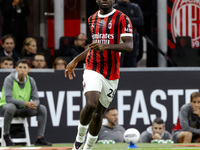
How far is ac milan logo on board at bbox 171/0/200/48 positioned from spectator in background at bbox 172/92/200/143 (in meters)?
3.80

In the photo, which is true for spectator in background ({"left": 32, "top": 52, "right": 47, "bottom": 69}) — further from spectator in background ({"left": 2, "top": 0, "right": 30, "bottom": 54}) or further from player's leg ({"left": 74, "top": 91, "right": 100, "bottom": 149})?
player's leg ({"left": 74, "top": 91, "right": 100, "bottom": 149})

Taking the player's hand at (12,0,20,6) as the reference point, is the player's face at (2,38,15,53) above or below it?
below


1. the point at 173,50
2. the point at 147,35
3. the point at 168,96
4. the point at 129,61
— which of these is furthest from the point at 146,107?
the point at 147,35

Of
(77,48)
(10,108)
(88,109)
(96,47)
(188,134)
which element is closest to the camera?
(96,47)

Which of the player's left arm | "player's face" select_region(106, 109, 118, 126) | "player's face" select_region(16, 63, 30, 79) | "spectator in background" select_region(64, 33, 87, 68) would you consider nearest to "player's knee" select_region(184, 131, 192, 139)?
"player's face" select_region(106, 109, 118, 126)

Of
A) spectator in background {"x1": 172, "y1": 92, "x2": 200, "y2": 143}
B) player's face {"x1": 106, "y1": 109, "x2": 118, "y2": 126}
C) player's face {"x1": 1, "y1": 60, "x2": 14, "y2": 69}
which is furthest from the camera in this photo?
player's face {"x1": 1, "y1": 60, "x2": 14, "y2": 69}

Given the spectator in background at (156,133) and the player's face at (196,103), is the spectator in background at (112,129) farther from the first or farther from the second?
the player's face at (196,103)

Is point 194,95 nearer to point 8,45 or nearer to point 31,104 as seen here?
point 31,104

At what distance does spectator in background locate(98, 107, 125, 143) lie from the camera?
35.2 feet

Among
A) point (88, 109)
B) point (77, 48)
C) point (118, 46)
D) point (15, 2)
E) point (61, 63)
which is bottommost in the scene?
point (88, 109)

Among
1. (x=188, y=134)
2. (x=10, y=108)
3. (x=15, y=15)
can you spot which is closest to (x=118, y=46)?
(x=10, y=108)

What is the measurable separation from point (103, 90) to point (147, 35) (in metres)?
7.51

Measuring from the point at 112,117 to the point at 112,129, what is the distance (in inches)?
7.8

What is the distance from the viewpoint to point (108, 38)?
770cm
